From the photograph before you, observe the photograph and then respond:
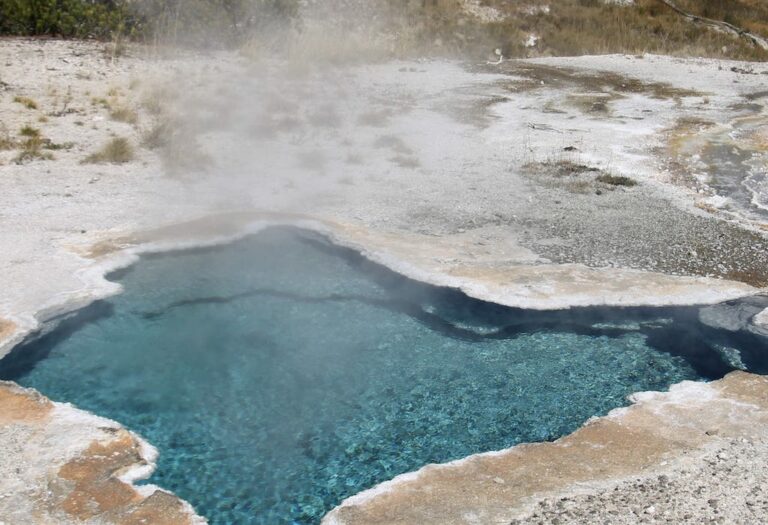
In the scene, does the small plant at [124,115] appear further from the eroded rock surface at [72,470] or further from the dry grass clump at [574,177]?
the eroded rock surface at [72,470]

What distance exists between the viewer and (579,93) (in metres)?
13.5

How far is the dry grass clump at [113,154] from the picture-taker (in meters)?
8.32

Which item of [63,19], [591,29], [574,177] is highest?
[591,29]

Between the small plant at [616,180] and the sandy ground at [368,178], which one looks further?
the small plant at [616,180]

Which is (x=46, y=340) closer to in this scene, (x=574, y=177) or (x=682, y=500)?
(x=682, y=500)

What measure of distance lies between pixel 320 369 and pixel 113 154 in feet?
15.1

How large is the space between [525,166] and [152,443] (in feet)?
19.7

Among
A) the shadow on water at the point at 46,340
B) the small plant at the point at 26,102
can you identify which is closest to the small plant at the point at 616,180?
the shadow on water at the point at 46,340

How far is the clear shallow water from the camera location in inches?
161

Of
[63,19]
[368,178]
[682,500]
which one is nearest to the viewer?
[682,500]

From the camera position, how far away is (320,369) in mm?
5082

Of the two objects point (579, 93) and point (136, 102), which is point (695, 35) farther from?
point (136, 102)

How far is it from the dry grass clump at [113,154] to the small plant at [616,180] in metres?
5.16

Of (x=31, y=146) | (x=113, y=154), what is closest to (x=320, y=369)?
(x=113, y=154)
